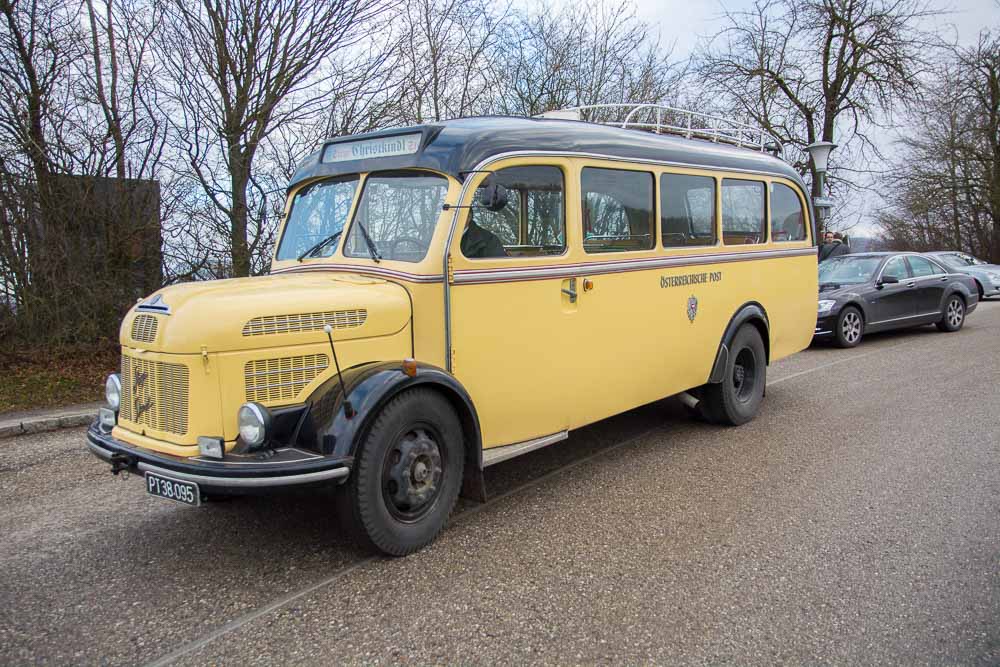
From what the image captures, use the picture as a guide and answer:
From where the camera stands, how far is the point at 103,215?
966 centimetres

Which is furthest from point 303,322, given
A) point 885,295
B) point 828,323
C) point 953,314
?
point 953,314

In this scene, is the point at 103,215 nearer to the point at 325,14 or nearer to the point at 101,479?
the point at 325,14

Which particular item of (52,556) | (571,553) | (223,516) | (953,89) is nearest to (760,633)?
(571,553)

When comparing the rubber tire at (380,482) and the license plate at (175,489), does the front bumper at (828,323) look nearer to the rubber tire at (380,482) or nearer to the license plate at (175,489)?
the rubber tire at (380,482)

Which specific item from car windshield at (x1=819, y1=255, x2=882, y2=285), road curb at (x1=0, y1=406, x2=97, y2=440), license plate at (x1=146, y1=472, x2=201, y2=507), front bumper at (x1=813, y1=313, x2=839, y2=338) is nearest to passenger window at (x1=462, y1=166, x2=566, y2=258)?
license plate at (x1=146, y1=472, x2=201, y2=507)

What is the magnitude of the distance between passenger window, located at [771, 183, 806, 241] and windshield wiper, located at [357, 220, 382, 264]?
14.5 feet

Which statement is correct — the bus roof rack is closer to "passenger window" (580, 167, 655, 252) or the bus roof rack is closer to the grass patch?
"passenger window" (580, 167, 655, 252)

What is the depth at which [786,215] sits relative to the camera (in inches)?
291

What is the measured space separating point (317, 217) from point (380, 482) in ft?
6.74

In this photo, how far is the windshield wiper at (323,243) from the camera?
4700 mm

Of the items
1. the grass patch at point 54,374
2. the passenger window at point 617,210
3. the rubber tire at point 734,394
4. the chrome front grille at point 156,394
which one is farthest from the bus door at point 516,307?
the grass patch at point 54,374

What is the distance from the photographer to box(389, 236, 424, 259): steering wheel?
4.28 m

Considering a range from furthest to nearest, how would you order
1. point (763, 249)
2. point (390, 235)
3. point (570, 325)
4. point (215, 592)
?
point (763, 249) → point (570, 325) → point (390, 235) → point (215, 592)

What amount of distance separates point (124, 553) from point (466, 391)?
213 centimetres
